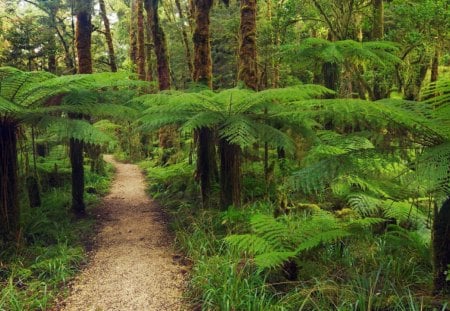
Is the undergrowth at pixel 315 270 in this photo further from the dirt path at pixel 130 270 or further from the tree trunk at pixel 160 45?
the tree trunk at pixel 160 45

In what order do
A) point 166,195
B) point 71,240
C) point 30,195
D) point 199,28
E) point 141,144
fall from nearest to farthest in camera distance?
point 71,240, point 30,195, point 199,28, point 166,195, point 141,144

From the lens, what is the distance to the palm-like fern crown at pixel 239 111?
4.72 m

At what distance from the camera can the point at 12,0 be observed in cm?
1573

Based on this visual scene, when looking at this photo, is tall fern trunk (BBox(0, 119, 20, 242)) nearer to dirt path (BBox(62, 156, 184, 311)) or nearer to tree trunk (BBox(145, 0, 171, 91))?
dirt path (BBox(62, 156, 184, 311))

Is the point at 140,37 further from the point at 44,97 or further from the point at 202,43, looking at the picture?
the point at 44,97

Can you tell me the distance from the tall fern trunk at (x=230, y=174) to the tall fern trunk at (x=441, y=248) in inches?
125

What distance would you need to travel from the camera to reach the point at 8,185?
17.2 feet

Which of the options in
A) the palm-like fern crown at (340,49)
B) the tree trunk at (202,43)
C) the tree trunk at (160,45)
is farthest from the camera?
the tree trunk at (160,45)

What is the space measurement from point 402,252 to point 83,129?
4110mm

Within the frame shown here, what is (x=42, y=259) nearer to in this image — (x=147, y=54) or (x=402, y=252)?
(x=402, y=252)

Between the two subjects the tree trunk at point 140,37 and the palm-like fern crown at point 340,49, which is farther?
the tree trunk at point 140,37

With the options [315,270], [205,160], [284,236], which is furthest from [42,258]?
[315,270]

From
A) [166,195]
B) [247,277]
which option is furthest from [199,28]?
[247,277]

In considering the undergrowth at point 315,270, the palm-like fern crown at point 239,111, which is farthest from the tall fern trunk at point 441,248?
the palm-like fern crown at point 239,111
